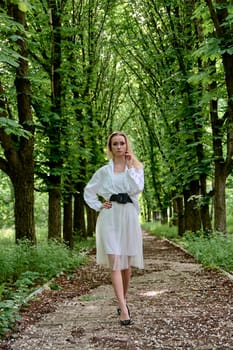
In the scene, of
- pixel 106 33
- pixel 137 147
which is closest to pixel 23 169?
pixel 106 33

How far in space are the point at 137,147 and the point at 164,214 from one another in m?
7.43

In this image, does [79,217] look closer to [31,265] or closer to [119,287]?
[31,265]

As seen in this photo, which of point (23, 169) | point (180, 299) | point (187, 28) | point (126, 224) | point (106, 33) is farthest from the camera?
point (106, 33)

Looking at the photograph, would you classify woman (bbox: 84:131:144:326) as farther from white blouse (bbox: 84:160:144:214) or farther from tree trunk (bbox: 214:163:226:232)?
tree trunk (bbox: 214:163:226:232)

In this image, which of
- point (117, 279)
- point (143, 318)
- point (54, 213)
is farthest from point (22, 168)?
point (143, 318)

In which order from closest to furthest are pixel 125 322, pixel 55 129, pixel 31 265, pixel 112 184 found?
pixel 125 322
pixel 112 184
pixel 31 265
pixel 55 129

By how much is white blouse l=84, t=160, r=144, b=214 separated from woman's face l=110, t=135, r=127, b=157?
17 cm

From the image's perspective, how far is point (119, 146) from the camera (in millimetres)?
5852

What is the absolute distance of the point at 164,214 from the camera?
34438mm

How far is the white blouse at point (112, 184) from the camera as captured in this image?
570cm

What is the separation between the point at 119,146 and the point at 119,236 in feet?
3.66

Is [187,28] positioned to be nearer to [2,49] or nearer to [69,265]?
[69,265]

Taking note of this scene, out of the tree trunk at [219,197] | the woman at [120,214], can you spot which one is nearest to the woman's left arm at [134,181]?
the woman at [120,214]

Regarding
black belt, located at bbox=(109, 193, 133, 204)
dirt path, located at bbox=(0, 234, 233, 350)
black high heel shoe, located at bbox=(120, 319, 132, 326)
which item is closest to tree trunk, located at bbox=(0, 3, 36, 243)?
dirt path, located at bbox=(0, 234, 233, 350)
